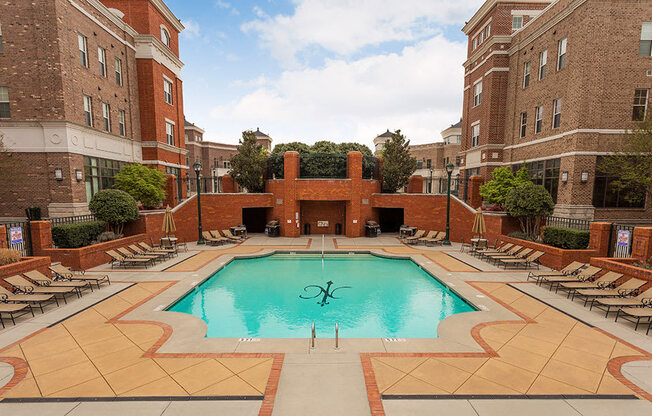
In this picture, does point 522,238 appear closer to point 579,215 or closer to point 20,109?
point 579,215

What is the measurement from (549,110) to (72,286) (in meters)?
29.3

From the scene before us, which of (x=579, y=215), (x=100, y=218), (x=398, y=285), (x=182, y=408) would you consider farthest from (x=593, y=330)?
(x=100, y=218)

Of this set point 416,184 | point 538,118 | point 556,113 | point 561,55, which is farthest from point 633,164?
point 416,184

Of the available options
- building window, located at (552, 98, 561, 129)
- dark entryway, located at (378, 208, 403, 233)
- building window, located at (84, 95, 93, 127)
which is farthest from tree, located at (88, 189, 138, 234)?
→ building window, located at (552, 98, 561, 129)

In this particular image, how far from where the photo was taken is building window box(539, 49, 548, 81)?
2108cm

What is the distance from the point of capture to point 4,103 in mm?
17297

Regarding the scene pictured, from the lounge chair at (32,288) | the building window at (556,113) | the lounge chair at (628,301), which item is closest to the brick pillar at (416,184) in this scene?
the building window at (556,113)

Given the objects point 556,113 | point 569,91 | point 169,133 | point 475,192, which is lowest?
point 475,192

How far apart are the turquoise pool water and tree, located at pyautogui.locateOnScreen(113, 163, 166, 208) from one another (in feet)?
28.8

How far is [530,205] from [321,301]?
1215 cm

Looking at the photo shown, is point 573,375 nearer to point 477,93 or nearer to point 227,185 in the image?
point 227,185

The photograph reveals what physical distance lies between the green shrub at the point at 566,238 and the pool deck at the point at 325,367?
496 cm

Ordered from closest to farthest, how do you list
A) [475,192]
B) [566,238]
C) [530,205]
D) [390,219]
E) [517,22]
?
[566,238] < [530,205] < [475,192] < [517,22] < [390,219]

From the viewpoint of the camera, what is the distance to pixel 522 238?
15.7 m
